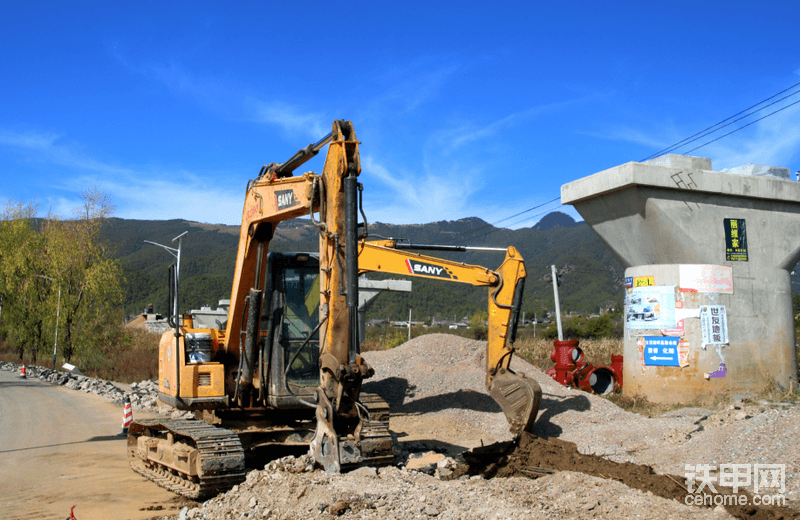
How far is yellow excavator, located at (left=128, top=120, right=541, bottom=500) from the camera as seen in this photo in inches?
261

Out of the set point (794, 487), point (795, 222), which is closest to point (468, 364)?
point (795, 222)

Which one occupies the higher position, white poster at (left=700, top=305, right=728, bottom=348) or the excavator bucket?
white poster at (left=700, top=305, right=728, bottom=348)

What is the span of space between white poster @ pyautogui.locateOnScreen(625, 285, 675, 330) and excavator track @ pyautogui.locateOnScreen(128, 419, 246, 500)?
32.1ft

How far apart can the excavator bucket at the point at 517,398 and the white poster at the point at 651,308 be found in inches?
201

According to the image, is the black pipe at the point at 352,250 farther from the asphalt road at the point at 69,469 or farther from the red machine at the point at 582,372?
the red machine at the point at 582,372

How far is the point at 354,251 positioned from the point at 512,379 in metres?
4.67

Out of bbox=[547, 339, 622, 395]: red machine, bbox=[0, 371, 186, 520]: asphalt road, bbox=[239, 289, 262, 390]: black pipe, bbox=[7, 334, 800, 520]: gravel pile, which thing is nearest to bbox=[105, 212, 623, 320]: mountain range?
bbox=[547, 339, 622, 395]: red machine

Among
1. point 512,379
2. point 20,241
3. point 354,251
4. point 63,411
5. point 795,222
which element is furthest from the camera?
point 20,241

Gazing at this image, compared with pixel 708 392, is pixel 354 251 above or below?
above

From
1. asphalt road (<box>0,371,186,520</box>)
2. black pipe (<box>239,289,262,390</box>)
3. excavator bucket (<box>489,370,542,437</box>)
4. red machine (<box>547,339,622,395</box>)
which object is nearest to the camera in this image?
asphalt road (<box>0,371,186,520</box>)

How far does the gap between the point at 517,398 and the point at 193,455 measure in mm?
4981

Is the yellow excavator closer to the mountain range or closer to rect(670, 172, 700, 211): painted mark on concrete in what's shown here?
rect(670, 172, 700, 211): painted mark on concrete

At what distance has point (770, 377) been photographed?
46.1 ft

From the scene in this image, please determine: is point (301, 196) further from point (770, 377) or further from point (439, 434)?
point (770, 377)
